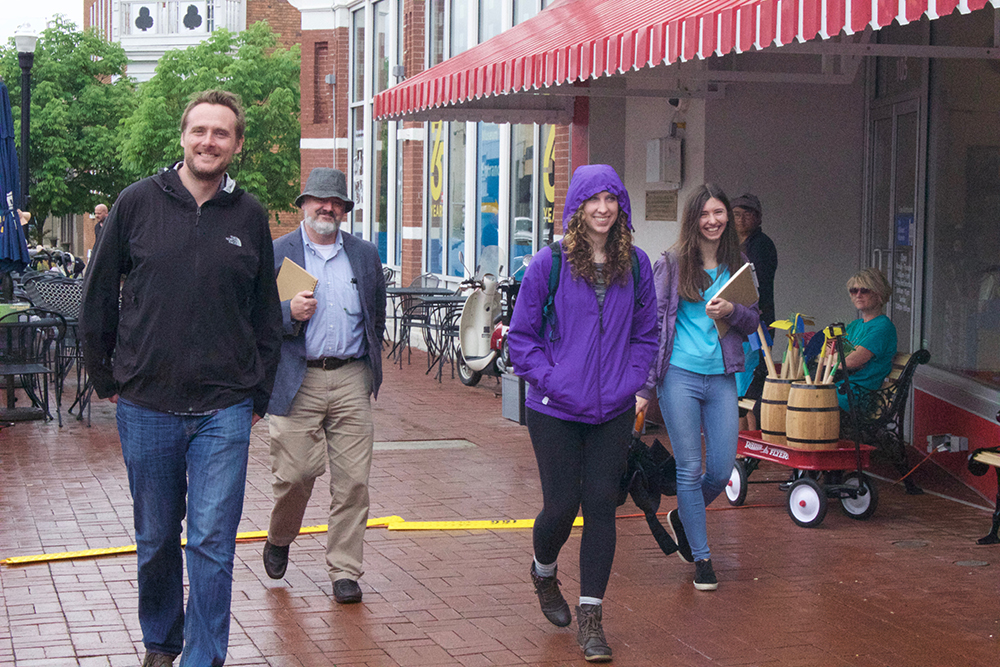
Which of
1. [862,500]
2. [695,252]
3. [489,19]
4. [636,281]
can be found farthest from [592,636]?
[489,19]

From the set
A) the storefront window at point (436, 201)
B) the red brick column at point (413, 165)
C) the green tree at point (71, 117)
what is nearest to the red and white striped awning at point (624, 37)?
the storefront window at point (436, 201)

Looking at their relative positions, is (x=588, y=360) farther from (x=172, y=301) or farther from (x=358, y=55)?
(x=358, y=55)

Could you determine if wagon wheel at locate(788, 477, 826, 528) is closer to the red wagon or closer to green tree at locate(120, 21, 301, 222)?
the red wagon

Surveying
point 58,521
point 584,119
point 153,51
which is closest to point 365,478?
point 58,521

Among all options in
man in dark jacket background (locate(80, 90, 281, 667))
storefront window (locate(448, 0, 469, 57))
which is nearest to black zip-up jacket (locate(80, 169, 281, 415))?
man in dark jacket background (locate(80, 90, 281, 667))

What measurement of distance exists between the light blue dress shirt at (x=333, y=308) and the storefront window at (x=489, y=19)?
1060 centimetres

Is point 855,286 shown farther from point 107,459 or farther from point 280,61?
point 280,61

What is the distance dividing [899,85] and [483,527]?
5.15 m

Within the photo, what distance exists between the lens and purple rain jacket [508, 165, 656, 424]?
4.88m

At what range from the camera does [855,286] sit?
8117mm

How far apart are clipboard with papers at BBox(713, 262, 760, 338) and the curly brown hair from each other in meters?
0.85

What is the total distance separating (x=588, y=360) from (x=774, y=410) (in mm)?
2831

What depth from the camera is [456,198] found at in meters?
17.7

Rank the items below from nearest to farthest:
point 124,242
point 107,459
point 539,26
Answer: point 124,242, point 107,459, point 539,26
